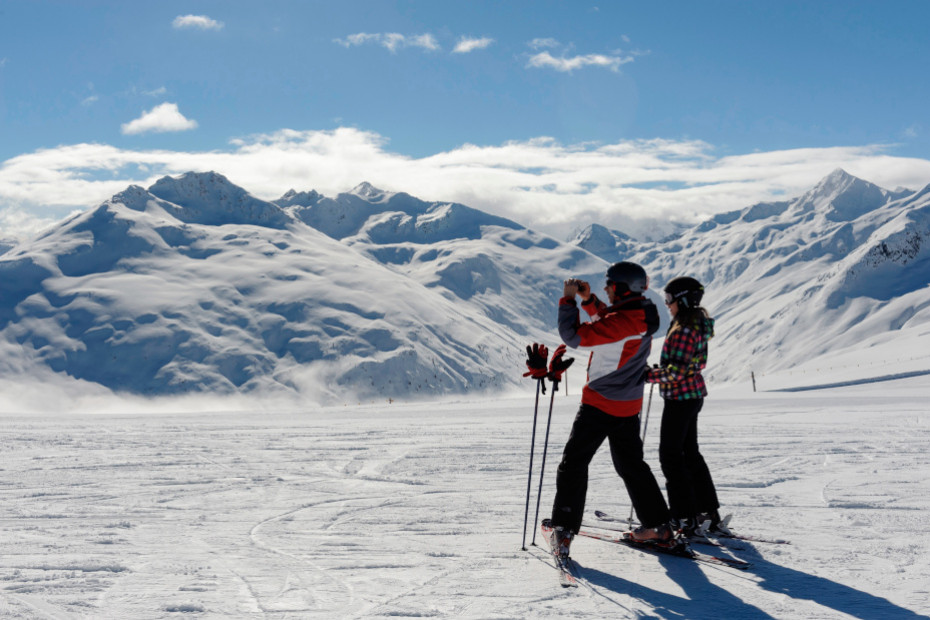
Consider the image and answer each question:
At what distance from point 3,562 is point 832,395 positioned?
1836 cm

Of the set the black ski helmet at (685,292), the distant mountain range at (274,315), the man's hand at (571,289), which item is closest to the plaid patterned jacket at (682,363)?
the black ski helmet at (685,292)

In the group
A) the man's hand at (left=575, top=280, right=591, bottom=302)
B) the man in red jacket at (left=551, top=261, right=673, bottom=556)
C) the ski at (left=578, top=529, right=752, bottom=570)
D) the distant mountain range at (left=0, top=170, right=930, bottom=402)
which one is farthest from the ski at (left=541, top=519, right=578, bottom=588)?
the distant mountain range at (left=0, top=170, right=930, bottom=402)

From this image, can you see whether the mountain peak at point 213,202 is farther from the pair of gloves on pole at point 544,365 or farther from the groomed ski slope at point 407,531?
the pair of gloves on pole at point 544,365

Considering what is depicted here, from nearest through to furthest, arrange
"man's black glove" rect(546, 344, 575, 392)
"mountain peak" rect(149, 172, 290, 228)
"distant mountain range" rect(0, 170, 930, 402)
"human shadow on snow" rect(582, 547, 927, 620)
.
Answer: "human shadow on snow" rect(582, 547, 927, 620), "man's black glove" rect(546, 344, 575, 392), "distant mountain range" rect(0, 170, 930, 402), "mountain peak" rect(149, 172, 290, 228)

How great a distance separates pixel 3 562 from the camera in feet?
15.9

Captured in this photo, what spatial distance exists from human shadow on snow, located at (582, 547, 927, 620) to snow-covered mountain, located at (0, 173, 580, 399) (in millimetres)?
86739

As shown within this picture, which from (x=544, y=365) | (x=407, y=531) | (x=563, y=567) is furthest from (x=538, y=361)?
(x=407, y=531)

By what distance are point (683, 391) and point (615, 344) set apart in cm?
86

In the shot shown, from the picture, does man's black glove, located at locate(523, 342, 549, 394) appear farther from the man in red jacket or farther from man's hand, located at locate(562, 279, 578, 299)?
man's hand, located at locate(562, 279, 578, 299)

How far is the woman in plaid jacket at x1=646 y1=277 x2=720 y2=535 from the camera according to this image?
203 inches

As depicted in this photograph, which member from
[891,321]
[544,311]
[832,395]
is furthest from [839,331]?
[832,395]

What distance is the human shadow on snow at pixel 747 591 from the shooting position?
12.9 feet

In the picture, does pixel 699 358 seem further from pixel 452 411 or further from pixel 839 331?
pixel 839 331

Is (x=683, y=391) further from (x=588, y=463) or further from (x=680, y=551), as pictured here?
(x=680, y=551)
